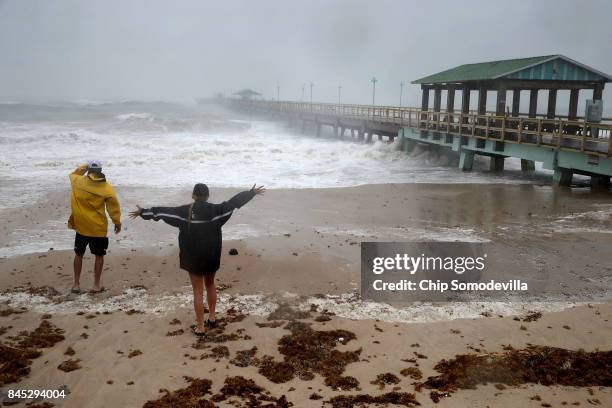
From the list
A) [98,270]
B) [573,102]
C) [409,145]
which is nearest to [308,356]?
[98,270]

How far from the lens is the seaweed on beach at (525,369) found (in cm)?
414

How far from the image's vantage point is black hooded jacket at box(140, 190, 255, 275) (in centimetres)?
489

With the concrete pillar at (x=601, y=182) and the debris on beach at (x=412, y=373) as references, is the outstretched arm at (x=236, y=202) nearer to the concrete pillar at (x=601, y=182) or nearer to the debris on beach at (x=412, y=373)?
the debris on beach at (x=412, y=373)

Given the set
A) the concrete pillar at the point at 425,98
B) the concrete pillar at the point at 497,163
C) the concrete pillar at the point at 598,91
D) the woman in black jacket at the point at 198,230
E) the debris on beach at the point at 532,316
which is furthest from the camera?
the concrete pillar at the point at 425,98

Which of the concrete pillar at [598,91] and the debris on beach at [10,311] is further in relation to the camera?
the concrete pillar at [598,91]

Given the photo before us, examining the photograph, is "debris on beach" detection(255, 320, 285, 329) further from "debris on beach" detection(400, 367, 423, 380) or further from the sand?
"debris on beach" detection(400, 367, 423, 380)

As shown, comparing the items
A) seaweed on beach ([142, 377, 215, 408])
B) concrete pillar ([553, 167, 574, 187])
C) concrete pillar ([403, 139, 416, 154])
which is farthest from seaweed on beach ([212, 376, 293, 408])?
concrete pillar ([403, 139, 416, 154])

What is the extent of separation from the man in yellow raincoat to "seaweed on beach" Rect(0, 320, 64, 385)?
3.67ft

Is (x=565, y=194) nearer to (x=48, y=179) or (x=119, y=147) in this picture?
(x=48, y=179)

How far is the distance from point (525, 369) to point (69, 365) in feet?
12.8

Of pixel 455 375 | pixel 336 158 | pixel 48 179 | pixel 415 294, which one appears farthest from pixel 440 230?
pixel 336 158

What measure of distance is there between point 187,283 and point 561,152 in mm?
12658

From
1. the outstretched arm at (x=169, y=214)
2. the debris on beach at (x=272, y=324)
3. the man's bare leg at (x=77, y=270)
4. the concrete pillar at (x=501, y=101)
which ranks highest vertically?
the concrete pillar at (x=501, y=101)

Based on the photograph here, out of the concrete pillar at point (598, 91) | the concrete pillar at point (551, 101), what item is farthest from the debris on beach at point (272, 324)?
the concrete pillar at point (551, 101)
